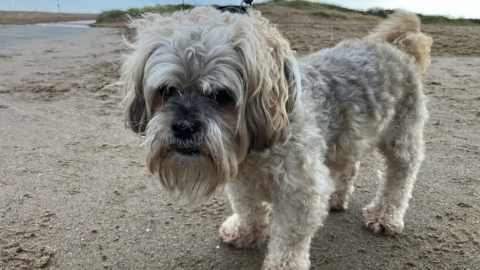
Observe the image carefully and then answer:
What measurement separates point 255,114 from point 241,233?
139cm

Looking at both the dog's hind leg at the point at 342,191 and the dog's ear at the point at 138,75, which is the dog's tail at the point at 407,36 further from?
the dog's ear at the point at 138,75

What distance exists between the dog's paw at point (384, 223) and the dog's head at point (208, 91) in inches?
63.2

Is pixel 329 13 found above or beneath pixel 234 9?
above


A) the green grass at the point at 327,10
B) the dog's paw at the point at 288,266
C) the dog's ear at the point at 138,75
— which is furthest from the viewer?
the green grass at the point at 327,10

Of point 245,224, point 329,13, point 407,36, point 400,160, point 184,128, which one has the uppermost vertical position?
point 329,13

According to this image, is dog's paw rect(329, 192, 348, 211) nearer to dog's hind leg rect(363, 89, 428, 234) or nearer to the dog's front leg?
dog's hind leg rect(363, 89, 428, 234)

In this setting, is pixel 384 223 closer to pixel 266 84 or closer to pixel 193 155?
pixel 266 84

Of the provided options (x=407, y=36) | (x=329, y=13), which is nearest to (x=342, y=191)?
(x=407, y=36)

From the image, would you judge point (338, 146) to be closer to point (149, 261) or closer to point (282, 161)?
point (282, 161)

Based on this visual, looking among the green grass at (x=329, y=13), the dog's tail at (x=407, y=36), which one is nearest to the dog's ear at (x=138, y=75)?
the dog's tail at (x=407, y=36)

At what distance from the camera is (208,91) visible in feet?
8.22

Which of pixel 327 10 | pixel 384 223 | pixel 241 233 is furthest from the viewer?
pixel 327 10

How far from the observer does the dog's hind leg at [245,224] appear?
144 inches

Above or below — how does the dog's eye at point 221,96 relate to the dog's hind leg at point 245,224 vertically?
above
